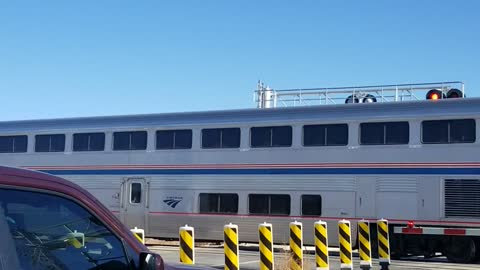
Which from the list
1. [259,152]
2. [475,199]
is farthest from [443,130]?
[259,152]

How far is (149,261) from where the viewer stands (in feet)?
10.8

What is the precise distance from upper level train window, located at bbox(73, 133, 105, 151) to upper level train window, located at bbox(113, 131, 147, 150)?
549 millimetres

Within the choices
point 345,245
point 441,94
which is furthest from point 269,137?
point 345,245

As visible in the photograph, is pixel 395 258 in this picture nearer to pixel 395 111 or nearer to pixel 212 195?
pixel 395 111

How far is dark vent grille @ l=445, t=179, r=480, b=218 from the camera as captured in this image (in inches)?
646

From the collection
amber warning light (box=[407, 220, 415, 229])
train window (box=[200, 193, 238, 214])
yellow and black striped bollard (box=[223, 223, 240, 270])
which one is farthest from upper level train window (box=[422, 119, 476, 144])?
yellow and black striped bollard (box=[223, 223, 240, 270])

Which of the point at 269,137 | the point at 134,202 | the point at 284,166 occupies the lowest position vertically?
the point at 134,202

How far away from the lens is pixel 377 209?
17453 mm

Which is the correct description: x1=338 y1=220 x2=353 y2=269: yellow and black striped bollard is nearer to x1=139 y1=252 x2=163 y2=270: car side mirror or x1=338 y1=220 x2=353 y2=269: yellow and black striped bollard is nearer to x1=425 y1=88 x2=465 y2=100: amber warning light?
x1=425 y1=88 x2=465 y2=100: amber warning light

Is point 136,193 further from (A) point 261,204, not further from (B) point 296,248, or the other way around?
(B) point 296,248

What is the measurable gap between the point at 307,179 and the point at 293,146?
3.29 ft

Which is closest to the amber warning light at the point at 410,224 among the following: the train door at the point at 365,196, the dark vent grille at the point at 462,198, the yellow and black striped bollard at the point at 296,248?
the dark vent grille at the point at 462,198

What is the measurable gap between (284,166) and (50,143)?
340 inches

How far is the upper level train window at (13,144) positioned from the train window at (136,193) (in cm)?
480
